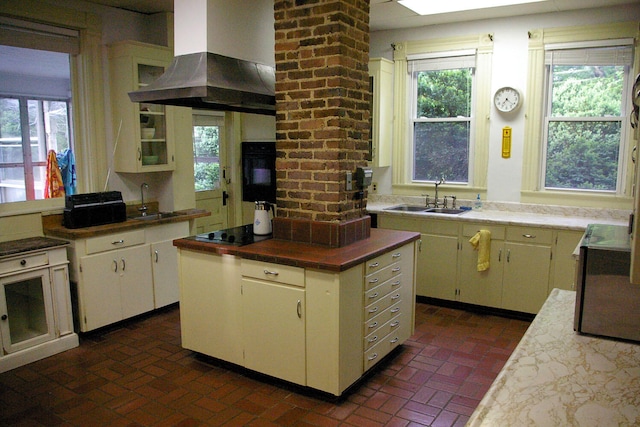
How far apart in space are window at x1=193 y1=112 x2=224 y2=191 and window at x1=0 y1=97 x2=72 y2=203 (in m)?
1.43

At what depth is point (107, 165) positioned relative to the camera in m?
4.40

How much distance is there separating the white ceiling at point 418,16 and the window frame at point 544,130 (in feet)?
0.66

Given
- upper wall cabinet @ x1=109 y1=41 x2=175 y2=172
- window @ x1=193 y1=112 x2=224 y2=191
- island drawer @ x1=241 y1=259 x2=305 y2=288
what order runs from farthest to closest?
window @ x1=193 y1=112 x2=224 y2=191
upper wall cabinet @ x1=109 y1=41 x2=175 y2=172
island drawer @ x1=241 y1=259 x2=305 y2=288

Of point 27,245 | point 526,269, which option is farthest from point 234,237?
point 526,269

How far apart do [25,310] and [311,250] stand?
2189mm

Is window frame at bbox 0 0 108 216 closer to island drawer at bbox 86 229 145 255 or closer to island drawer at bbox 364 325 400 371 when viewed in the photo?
island drawer at bbox 86 229 145 255

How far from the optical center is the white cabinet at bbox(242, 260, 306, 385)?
2.87 metres

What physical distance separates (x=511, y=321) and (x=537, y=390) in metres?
3.04

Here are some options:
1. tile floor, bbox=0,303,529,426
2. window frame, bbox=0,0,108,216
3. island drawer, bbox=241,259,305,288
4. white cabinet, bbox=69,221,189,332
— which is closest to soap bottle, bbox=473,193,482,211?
tile floor, bbox=0,303,529,426

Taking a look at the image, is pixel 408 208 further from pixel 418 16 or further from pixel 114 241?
pixel 114 241

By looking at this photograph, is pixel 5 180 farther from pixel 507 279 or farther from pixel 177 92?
pixel 507 279

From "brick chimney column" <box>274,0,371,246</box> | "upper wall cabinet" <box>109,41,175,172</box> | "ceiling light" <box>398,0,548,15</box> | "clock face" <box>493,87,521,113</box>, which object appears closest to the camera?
"brick chimney column" <box>274,0,371,246</box>

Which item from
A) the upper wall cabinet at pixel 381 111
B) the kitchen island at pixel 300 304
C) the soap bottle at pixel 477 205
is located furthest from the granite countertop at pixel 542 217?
the kitchen island at pixel 300 304

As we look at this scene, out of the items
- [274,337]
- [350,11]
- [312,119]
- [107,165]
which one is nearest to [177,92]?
[312,119]
